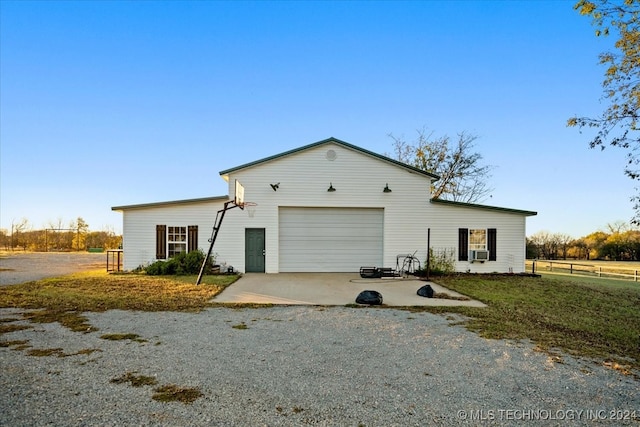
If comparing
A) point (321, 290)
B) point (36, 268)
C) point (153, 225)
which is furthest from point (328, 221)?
point (36, 268)

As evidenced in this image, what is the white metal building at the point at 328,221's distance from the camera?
15.1 m

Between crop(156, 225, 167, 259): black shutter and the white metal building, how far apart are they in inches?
1.7

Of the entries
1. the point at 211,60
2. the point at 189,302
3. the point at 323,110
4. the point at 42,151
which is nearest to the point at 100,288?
the point at 189,302

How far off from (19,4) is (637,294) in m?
21.7

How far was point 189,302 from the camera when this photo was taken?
8.65 metres

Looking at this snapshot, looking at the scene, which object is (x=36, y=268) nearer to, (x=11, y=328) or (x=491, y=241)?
(x=11, y=328)

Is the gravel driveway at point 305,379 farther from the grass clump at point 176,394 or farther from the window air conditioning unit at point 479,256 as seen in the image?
the window air conditioning unit at point 479,256

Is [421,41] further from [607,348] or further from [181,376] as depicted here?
[181,376]

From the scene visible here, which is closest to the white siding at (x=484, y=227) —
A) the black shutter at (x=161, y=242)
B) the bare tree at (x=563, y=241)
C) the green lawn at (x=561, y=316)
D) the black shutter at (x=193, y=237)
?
the green lawn at (x=561, y=316)

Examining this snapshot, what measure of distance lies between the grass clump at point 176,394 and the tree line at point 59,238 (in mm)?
36770

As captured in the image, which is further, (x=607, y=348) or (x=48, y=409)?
(x=607, y=348)

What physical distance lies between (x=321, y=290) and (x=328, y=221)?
520 cm

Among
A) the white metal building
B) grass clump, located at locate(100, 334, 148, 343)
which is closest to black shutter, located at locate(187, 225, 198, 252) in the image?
the white metal building

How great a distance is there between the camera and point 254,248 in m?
15.1
